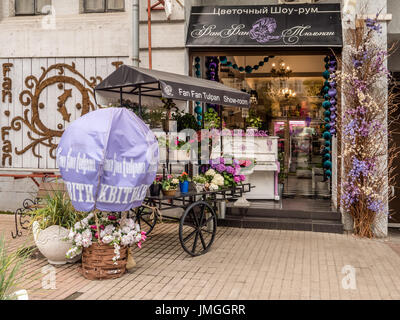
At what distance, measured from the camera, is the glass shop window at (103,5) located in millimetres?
9844

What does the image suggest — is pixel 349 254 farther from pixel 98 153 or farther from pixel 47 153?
pixel 47 153

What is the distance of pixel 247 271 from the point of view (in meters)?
5.74

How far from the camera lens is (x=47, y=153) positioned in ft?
32.8

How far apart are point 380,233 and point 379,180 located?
3.38ft

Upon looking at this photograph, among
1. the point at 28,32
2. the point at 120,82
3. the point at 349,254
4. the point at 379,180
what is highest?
the point at 28,32

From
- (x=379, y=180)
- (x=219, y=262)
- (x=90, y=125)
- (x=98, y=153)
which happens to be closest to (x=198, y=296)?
(x=219, y=262)

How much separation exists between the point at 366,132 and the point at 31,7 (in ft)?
27.2

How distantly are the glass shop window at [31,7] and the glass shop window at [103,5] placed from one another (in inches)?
38.7

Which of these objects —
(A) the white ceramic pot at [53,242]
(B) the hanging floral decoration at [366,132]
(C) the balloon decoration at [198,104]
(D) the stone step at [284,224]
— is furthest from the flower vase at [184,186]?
(C) the balloon decoration at [198,104]

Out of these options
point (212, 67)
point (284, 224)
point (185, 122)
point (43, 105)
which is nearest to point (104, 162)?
point (185, 122)

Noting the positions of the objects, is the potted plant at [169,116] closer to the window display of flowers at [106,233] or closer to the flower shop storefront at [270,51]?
the flower shop storefront at [270,51]

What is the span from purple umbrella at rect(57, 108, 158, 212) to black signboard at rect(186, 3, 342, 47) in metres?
4.56

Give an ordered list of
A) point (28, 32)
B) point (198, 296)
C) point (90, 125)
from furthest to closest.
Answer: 1. point (28, 32)
2. point (90, 125)
3. point (198, 296)

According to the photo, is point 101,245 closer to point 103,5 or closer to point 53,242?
point 53,242
